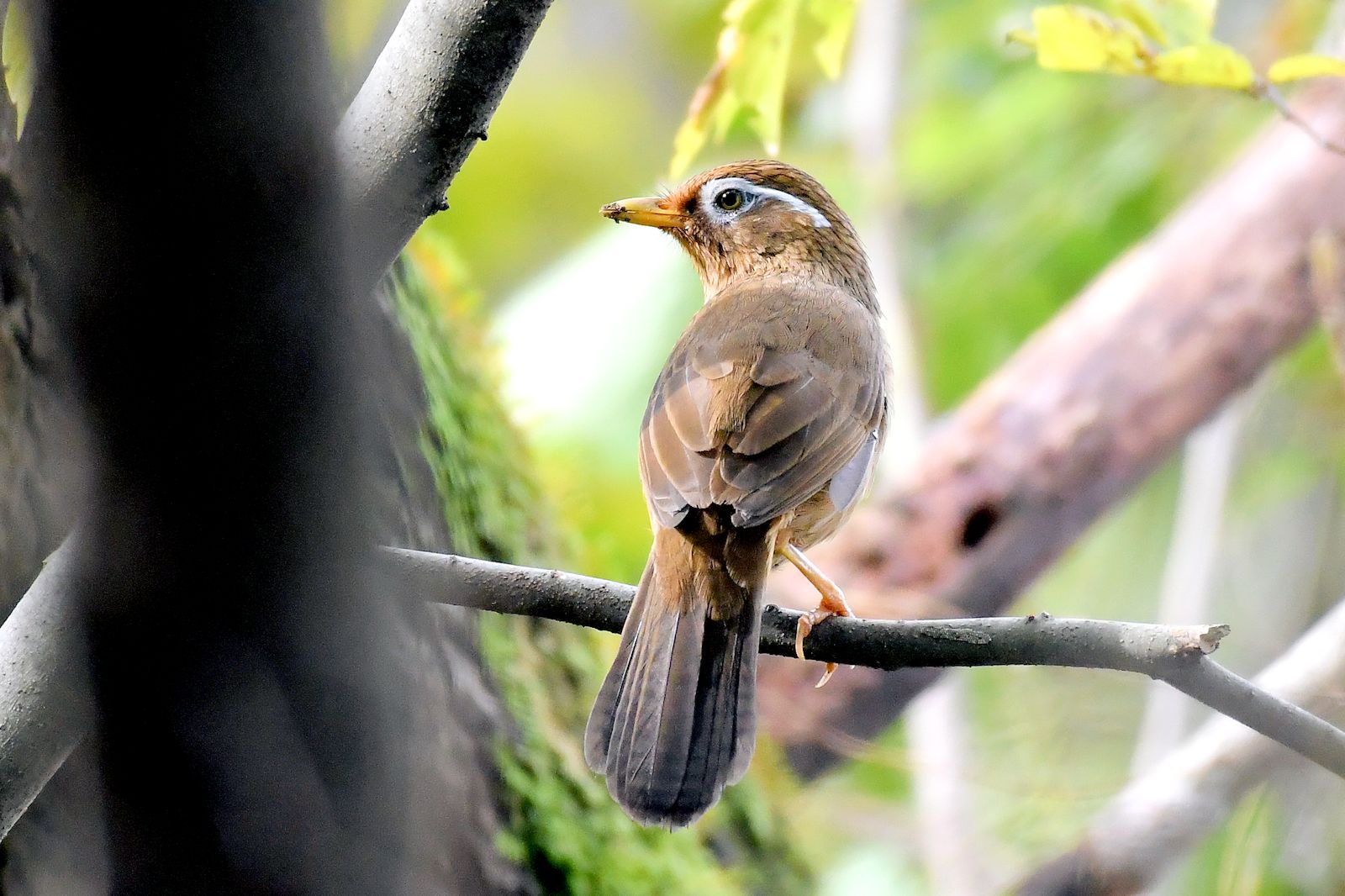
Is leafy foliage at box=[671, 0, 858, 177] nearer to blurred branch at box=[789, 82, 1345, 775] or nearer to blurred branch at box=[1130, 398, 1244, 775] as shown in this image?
blurred branch at box=[789, 82, 1345, 775]

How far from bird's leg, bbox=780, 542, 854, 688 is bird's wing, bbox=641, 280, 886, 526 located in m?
0.17

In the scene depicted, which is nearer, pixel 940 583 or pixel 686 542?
pixel 686 542

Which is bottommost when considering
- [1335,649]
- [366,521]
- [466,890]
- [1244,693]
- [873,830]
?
[873,830]

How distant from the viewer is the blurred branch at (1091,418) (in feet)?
18.6

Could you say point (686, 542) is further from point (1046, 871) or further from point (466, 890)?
point (1046, 871)

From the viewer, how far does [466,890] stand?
279 centimetres

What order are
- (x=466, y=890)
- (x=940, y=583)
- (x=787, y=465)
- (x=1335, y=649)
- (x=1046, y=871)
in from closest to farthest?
(x=466, y=890) → (x=787, y=465) → (x=1335, y=649) → (x=1046, y=871) → (x=940, y=583)

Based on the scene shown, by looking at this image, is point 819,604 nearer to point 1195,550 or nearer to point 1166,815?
point 1166,815

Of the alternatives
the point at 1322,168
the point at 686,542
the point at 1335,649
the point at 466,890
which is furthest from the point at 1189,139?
the point at 466,890

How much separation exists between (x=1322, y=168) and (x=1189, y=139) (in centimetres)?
159

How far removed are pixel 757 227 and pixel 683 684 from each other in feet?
7.11

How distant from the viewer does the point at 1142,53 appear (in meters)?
2.87

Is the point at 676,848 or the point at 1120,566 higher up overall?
the point at 676,848

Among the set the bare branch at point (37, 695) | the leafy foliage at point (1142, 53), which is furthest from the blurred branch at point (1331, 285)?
the bare branch at point (37, 695)
